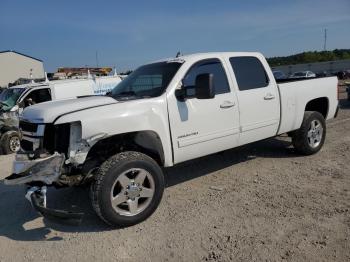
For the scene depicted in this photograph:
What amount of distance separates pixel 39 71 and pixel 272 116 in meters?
58.0

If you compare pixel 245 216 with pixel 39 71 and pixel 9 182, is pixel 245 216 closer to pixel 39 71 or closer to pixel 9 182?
pixel 9 182

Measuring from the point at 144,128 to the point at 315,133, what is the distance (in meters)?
3.84

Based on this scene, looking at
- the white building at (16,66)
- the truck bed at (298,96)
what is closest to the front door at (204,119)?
the truck bed at (298,96)

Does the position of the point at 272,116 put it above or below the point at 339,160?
above

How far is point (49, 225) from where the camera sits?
469 centimetres

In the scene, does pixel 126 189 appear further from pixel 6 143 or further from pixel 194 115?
pixel 6 143

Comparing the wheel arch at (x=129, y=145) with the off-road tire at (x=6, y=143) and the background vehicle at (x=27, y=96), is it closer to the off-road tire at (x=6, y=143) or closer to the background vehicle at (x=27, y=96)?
the background vehicle at (x=27, y=96)

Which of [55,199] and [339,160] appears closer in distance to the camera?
[55,199]

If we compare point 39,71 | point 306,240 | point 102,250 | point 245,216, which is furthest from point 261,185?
point 39,71

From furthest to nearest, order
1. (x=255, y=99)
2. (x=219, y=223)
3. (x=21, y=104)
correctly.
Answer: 1. (x=21, y=104)
2. (x=255, y=99)
3. (x=219, y=223)

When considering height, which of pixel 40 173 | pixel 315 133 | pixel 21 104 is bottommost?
pixel 315 133

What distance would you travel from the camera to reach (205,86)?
4719 millimetres

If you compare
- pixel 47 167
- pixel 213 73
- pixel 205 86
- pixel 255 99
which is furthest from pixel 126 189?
pixel 255 99

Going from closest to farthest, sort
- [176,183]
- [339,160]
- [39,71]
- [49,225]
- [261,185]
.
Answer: [49,225], [261,185], [176,183], [339,160], [39,71]
